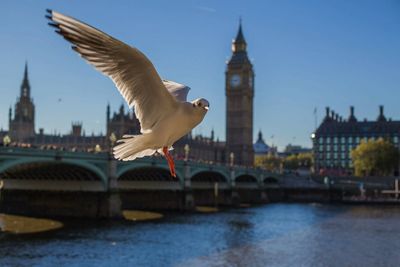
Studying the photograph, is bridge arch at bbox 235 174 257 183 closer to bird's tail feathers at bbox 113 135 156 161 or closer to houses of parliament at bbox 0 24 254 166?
houses of parliament at bbox 0 24 254 166

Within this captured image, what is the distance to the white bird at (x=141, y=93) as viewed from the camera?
165 inches

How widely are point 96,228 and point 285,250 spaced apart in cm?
1513

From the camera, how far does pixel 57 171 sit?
5025 centimetres

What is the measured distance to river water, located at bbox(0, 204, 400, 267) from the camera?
29.9m

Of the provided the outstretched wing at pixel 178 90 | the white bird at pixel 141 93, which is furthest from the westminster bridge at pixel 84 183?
the white bird at pixel 141 93

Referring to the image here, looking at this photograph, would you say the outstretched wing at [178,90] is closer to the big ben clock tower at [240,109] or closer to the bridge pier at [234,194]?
the bridge pier at [234,194]

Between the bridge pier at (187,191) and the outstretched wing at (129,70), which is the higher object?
the outstretched wing at (129,70)

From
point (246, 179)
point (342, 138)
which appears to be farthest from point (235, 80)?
point (246, 179)

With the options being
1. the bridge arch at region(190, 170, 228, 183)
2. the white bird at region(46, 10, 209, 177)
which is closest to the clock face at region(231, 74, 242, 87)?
the bridge arch at region(190, 170, 228, 183)

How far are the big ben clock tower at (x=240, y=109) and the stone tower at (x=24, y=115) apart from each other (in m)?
51.4

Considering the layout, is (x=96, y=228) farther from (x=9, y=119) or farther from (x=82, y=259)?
(x=9, y=119)

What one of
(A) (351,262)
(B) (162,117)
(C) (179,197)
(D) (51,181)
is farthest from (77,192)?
(B) (162,117)

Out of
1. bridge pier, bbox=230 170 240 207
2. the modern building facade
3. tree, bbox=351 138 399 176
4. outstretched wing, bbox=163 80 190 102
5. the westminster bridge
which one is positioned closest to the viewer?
outstretched wing, bbox=163 80 190 102

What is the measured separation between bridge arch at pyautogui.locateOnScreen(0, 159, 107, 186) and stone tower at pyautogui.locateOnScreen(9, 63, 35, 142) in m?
98.4
